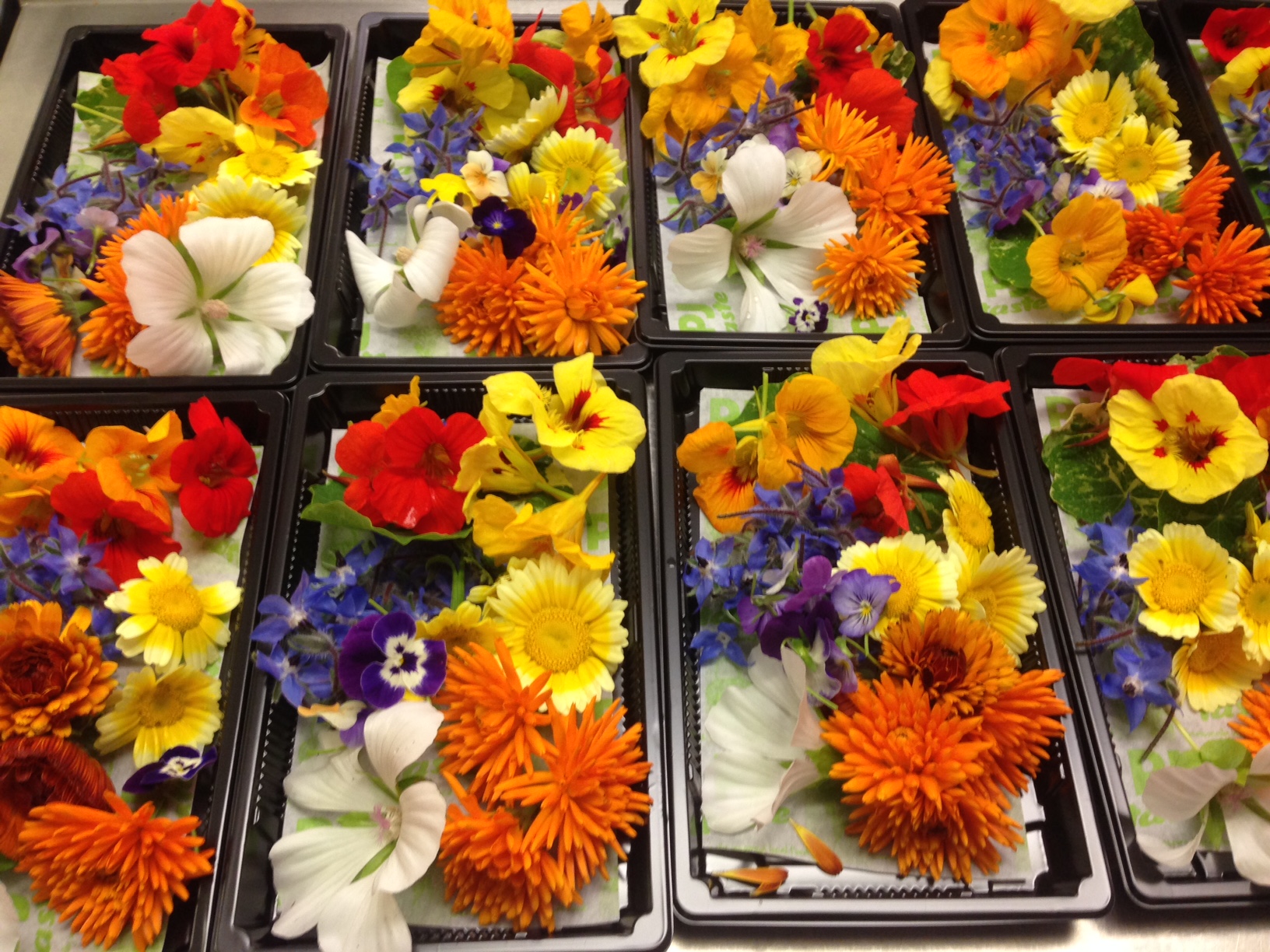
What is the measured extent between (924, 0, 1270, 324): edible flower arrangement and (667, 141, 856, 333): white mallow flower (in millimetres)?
222

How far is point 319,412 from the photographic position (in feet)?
2.73

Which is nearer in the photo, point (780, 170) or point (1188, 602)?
point (1188, 602)

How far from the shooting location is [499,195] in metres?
0.92

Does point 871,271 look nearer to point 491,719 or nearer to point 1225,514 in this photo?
point 1225,514

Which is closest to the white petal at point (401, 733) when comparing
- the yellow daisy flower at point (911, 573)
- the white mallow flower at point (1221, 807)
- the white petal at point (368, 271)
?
the yellow daisy flower at point (911, 573)

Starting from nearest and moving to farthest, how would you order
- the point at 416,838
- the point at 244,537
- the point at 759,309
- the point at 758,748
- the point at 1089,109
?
1. the point at 416,838
2. the point at 758,748
3. the point at 244,537
4. the point at 759,309
5. the point at 1089,109

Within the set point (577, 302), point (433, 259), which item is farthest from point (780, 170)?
point (433, 259)

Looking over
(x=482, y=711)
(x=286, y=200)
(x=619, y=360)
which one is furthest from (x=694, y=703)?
(x=286, y=200)

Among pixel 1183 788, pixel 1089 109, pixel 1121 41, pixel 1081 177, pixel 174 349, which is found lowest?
pixel 1183 788

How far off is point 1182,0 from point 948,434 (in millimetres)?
864

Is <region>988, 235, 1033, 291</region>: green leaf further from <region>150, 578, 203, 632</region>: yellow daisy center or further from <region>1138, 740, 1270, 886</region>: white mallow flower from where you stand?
<region>150, 578, 203, 632</region>: yellow daisy center

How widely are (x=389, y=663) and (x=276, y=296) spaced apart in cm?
43

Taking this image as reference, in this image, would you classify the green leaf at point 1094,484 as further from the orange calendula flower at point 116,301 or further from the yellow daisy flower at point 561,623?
the orange calendula flower at point 116,301

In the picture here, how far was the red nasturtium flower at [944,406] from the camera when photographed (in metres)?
0.75
